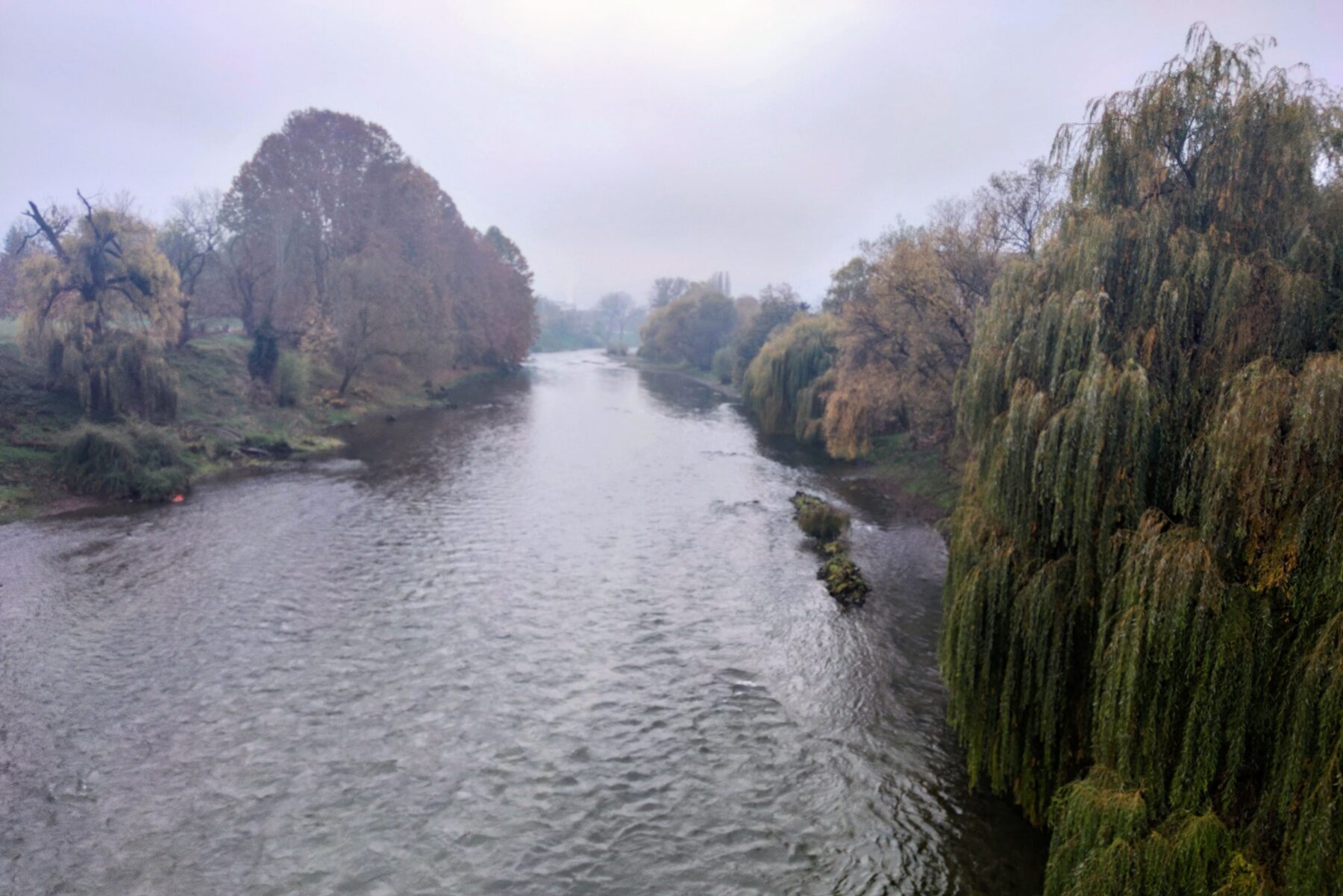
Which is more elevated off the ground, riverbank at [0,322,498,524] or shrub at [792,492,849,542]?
riverbank at [0,322,498,524]

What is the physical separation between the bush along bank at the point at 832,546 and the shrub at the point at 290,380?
99.7 ft

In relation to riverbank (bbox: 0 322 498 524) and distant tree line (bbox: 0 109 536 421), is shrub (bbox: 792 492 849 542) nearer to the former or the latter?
riverbank (bbox: 0 322 498 524)

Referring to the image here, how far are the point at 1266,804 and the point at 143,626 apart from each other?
20.6 meters

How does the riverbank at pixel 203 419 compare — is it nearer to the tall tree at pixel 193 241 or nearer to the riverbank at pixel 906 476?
the tall tree at pixel 193 241

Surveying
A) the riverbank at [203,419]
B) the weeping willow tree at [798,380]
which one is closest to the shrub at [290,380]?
the riverbank at [203,419]

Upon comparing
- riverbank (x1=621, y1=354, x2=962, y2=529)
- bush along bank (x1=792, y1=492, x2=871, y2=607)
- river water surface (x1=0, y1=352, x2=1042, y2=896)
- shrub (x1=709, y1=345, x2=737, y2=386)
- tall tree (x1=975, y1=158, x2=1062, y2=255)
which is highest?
tall tree (x1=975, y1=158, x2=1062, y2=255)

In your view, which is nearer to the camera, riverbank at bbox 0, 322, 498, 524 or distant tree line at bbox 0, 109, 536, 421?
riverbank at bbox 0, 322, 498, 524

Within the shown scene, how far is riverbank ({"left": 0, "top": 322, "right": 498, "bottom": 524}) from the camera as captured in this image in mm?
26359

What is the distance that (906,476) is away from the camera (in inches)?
1340

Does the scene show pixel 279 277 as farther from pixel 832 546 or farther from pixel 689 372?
pixel 689 372

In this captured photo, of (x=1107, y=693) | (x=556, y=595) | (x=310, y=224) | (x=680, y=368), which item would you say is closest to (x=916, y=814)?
(x=1107, y=693)

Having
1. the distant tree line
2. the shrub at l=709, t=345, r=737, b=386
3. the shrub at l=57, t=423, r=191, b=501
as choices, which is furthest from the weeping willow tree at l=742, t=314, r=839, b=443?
the shrub at l=57, t=423, r=191, b=501

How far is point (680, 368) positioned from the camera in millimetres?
103000

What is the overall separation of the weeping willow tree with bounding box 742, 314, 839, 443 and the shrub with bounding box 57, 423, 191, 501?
31.1m
